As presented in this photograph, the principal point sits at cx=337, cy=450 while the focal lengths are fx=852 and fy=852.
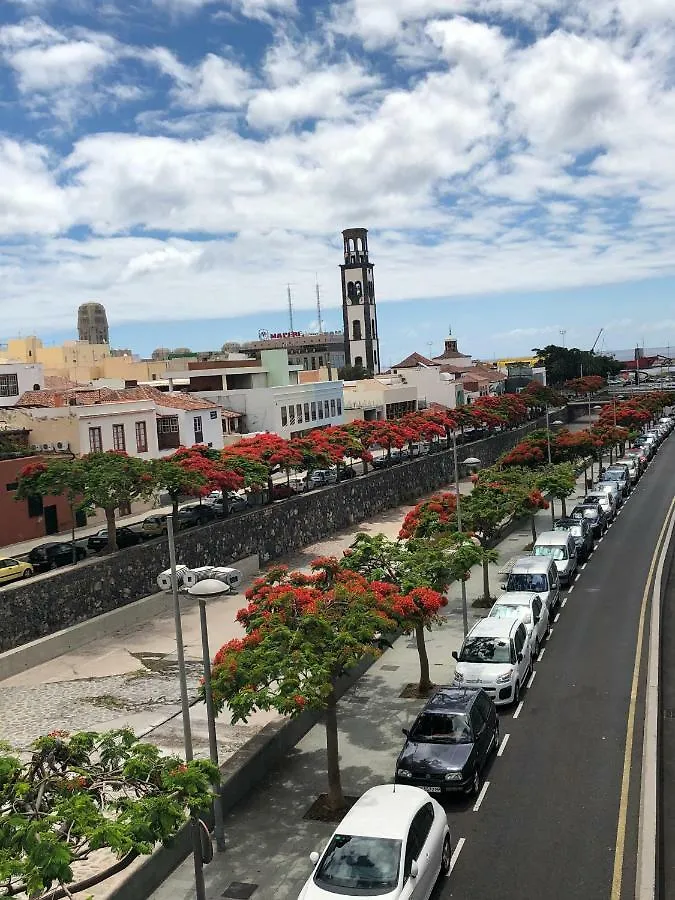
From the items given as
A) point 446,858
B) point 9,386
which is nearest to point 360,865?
point 446,858

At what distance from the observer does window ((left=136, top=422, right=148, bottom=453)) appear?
4925cm

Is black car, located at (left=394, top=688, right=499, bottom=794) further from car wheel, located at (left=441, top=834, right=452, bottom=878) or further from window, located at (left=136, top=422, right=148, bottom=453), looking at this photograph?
window, located at (left=136, top=422, right=148, bottom=453)

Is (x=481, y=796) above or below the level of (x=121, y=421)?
below

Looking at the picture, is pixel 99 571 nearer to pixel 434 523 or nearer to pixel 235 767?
pixel 434 523

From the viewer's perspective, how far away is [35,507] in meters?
40.2

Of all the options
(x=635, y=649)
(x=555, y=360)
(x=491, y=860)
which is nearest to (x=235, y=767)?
(x=491, y=860)

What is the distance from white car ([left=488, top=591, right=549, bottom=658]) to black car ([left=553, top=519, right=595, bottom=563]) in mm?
10896

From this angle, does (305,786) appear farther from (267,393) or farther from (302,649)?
(267,393)

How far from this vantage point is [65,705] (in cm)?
2155

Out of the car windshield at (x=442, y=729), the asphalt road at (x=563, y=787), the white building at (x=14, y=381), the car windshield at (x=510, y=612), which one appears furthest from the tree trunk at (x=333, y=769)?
the white building at (x=14, y=381)

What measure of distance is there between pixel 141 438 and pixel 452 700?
36252mm

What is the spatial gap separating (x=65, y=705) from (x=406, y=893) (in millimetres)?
13323

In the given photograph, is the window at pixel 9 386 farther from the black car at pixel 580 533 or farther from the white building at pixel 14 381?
the black car at pixel 580 533

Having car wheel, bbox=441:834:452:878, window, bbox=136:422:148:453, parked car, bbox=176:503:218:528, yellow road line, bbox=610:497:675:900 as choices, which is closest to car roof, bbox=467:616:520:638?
yellow road line, bbox=610:497:675:900
